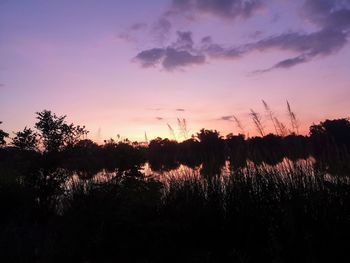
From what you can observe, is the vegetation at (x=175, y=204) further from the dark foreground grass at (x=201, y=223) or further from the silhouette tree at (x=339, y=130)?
the silhouette tree at (x=339, y=130)

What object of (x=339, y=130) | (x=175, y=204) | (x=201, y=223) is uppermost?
(x=339, y=130)

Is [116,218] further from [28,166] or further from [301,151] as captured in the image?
[301,151]

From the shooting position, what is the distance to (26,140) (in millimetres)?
8961

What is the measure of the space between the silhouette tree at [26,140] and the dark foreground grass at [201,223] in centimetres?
149

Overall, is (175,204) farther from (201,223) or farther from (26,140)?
(26,140)

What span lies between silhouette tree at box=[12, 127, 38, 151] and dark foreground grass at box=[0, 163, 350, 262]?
4.90 feet

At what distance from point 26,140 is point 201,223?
423 centimetres

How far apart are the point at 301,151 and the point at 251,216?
7.39 feet

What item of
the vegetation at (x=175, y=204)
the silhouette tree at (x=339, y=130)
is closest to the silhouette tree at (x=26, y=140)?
the vegetation at (x=175, y=204)

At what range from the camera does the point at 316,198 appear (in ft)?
20.6

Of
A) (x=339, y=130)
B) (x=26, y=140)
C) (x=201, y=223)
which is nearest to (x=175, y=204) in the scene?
(x=201, y=223)

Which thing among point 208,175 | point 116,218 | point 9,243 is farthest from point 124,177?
point 9,243

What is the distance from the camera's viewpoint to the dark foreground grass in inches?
225

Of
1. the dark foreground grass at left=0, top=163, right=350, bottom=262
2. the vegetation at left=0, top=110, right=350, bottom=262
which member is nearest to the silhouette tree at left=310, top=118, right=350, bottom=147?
the vegetation at left=0, top=110, right=350, bottom=262
